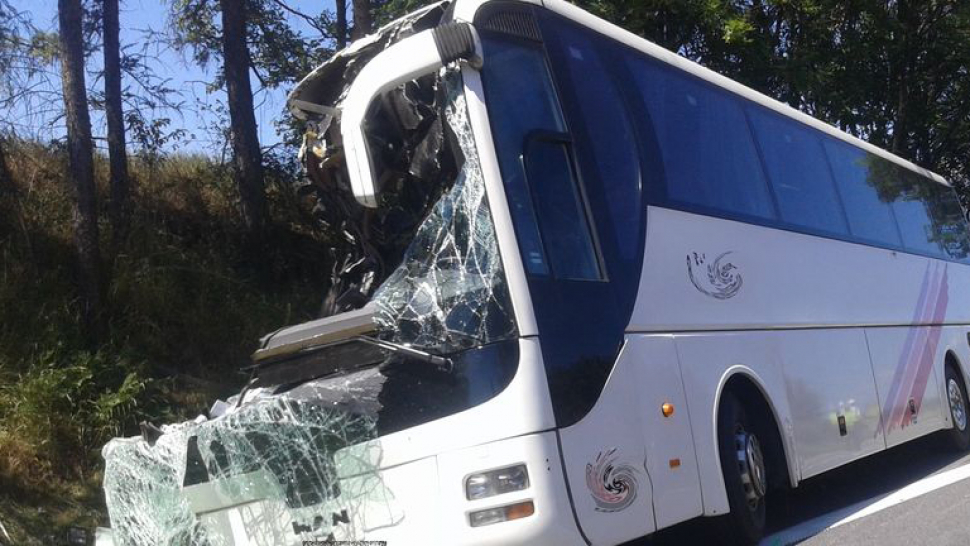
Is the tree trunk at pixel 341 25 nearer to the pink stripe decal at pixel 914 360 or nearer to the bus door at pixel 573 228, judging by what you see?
the pink stripe decal at pixel 914 360

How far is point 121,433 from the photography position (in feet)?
31.9

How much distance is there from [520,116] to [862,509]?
16.1ft

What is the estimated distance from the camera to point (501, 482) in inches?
198

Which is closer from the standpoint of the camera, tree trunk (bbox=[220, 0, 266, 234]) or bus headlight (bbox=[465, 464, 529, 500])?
bus headlight (bbox=[465, 464, 529, 500])

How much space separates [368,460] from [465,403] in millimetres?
598

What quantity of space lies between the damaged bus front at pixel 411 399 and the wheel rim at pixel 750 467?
222cm

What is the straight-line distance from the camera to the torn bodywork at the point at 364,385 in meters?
5.26

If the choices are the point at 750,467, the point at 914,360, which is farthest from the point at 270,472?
the point at 914,360

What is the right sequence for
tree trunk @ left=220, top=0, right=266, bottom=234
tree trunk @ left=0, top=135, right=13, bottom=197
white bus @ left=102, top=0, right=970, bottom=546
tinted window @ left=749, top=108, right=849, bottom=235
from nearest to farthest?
white bus @ left=102, top=0, right=970, bottom=546 < tinted window @ left=749, top=108, right=849, bottom=235 < tree trunk @ left=0, top=135, right=13, bottom=197 < tree trunk @ left=220, top=0, right=266, bottom=234

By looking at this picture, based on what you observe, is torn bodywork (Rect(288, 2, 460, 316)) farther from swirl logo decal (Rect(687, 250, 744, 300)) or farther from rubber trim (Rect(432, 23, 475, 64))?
swirl logo decal (Rect(687, 250, 744, 300))

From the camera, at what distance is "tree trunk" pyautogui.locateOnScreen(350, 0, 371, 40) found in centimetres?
1272

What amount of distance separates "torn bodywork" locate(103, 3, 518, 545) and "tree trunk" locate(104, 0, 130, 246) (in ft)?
23.2

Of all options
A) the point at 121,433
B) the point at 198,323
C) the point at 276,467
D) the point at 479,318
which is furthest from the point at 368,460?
the point at 198,323

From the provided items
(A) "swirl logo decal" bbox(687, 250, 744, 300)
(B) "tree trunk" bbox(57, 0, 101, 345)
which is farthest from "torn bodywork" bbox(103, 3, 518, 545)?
(B) "tree trunk" bbox(57, 0, 101, 345)
